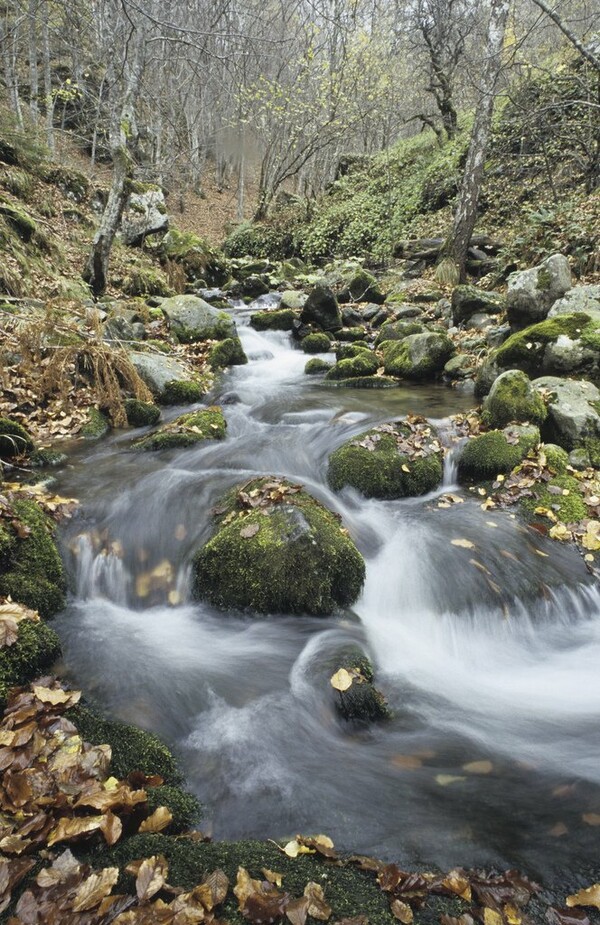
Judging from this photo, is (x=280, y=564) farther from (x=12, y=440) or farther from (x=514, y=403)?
(x=514, y=403)

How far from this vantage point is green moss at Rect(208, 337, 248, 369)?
10750mm

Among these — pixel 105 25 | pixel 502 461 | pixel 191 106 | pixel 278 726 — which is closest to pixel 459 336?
pixel 502 461

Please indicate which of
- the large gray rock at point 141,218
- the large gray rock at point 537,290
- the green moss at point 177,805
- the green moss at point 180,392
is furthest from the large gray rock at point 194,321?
the green moss at point 177,805

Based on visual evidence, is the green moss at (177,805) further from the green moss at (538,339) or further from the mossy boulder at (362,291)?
the mossy boulder at (362,291)

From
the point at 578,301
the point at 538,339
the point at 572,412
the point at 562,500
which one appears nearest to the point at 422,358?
the point at 538,339

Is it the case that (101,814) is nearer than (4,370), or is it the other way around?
(101,814)

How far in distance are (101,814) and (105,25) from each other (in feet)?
48.0

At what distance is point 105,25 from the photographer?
10.8 metres

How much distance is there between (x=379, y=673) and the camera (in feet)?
12.1

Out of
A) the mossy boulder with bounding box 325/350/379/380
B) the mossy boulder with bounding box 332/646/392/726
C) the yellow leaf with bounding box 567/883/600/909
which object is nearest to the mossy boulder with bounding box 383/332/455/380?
the mossy boulder with bounding box 325/350/379/380

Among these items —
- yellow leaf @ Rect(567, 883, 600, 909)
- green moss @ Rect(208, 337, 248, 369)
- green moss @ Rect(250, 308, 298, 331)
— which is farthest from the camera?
green moss @ Rect(250, 308, 298, 331)

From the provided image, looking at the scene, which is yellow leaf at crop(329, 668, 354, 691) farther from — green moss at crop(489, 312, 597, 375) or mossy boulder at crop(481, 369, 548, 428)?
green moss at crop(489, 312, 597, 375)

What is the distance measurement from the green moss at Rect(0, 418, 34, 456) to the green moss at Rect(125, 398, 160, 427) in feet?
5.93

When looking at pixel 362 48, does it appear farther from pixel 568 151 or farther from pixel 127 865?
pixel 127 865
